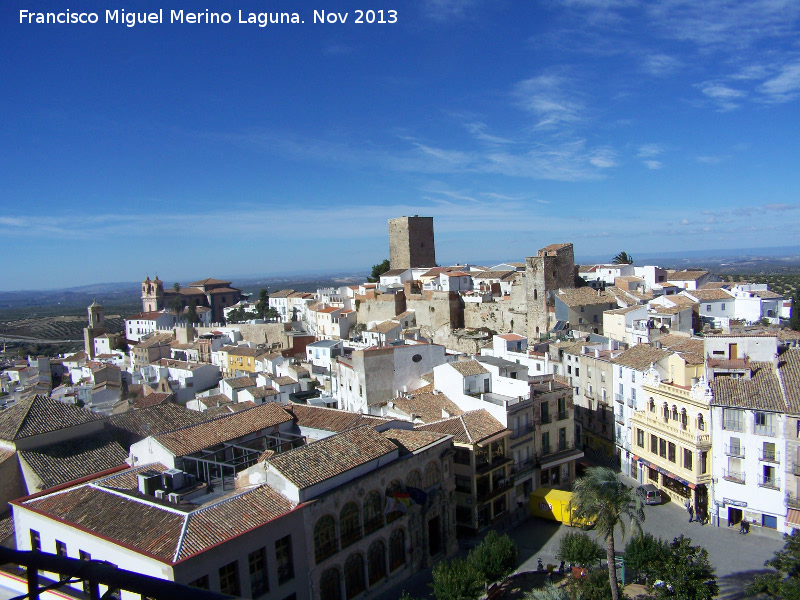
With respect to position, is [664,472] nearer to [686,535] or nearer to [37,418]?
[686,535]

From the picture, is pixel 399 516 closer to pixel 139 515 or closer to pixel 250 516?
pixel 250 516

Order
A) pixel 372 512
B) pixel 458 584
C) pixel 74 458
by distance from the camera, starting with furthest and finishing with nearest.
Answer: pixel 74 458 → pixel 372 512 → pixel 458 584

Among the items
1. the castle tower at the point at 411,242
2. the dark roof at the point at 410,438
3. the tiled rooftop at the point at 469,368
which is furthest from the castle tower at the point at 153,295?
the dark roof at the point at 410,438

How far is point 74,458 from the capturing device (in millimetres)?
20641

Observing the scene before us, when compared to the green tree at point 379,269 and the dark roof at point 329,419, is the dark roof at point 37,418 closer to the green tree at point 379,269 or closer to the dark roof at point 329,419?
the dark roof at point 329,419

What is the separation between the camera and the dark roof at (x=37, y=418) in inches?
789

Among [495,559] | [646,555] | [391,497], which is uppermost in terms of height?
[391,497]

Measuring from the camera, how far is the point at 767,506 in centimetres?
2203

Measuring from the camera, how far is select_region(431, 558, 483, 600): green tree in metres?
16.5

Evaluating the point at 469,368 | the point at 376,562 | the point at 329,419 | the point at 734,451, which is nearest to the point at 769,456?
the point at 734,451

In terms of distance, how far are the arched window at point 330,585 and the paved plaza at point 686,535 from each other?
213 centimetres

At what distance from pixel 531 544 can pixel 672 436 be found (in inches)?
299

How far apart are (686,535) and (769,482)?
350 cm

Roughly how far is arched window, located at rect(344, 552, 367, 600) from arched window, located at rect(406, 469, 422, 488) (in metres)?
2.88
